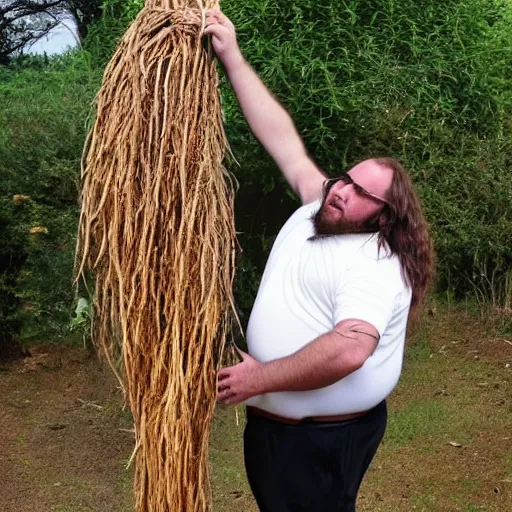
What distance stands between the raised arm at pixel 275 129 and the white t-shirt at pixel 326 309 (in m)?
0.34

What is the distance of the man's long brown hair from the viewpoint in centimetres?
→ 240

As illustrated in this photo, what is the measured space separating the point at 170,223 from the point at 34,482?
2.65 m

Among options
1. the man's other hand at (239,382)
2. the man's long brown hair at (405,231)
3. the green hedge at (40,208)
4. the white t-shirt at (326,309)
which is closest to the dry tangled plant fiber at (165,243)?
the man's other hand at (239,382)

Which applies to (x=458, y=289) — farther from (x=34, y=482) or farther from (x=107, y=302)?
(x=107, y=302)

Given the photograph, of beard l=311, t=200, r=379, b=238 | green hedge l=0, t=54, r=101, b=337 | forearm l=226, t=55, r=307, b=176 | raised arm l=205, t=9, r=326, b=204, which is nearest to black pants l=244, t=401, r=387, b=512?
beard l=311, t=200, r=379, b=238

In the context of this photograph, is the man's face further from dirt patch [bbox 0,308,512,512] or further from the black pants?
dirt patch [bbox 0,308,512,512]

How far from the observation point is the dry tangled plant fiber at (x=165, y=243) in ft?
7.48

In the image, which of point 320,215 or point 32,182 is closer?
point 320,215

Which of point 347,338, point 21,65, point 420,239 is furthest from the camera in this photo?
point 21,65

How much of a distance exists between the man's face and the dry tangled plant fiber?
0.28 meters

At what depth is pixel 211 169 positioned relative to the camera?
237cm

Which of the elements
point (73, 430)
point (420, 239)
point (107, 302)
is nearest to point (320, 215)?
point (420, 239)

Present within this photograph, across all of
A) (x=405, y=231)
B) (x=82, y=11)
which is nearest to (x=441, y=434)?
(x=405, y=231)

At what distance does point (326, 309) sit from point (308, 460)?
0.43m
